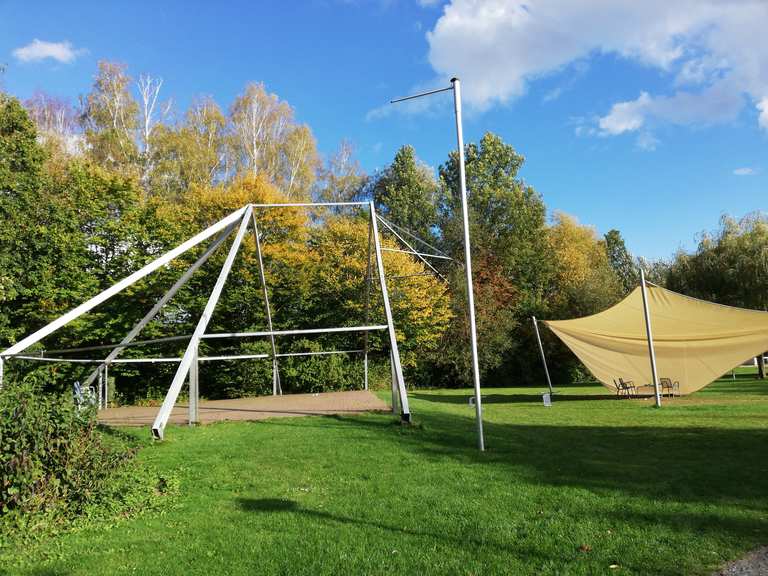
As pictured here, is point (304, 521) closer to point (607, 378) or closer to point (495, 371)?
point (607, 378)

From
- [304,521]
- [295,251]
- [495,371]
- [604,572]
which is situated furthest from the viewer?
[495,371]

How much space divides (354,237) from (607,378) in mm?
12505

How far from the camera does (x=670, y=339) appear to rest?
17172 millimetres

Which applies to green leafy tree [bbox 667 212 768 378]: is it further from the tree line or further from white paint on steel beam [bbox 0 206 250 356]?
white paint on steel beam [bbox 0 206 250 356]

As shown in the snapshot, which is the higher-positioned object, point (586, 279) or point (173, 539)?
point (586, 279)

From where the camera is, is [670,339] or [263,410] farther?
[670,339]

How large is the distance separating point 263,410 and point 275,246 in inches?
447

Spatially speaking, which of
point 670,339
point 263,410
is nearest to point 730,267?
point 670,339

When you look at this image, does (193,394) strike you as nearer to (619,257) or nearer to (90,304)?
(90,304)

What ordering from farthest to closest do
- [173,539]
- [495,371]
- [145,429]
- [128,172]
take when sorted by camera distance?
[495,371] → [128,172] → [145,429] → [173,539]

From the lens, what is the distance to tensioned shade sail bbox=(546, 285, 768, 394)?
1611 cm

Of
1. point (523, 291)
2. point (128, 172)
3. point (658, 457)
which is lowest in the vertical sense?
point (658, 457)

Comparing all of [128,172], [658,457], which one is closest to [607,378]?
[658,457]

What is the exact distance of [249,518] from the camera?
5.38 metres
